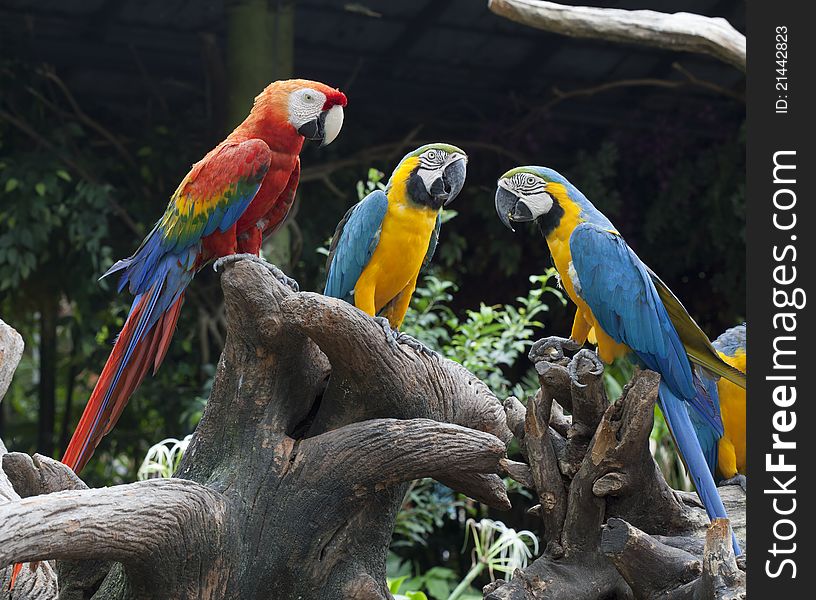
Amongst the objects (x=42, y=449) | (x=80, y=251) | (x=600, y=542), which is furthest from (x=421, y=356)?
(x=42, y=449)

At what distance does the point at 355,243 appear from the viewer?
7.60 feet

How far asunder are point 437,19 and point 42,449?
10.3 ft

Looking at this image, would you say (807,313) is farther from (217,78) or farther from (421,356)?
(217,78)

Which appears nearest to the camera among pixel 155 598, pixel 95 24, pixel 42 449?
pixel 155 598

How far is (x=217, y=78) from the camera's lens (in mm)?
4383

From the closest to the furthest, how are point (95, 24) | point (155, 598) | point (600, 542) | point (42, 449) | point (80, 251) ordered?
point (155, 598) < point (600, 542) < point (95, 24) < point (80, 251) < point (42, 449)

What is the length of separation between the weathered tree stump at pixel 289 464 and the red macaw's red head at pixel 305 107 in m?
0.41

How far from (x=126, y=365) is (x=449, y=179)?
83cm

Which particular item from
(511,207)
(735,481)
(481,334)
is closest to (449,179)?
(511,207)

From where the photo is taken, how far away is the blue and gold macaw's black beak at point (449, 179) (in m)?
2.26

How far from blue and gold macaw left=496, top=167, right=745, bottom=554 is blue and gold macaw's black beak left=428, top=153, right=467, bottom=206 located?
104 millimetres

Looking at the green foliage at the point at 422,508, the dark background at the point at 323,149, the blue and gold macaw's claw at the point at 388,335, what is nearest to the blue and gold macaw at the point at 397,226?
the blue and gold macaw's claw at the point at 388,335

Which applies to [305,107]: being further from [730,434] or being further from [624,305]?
[730,434]

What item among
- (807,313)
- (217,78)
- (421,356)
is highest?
(217,78)
